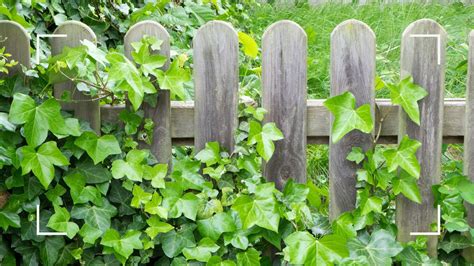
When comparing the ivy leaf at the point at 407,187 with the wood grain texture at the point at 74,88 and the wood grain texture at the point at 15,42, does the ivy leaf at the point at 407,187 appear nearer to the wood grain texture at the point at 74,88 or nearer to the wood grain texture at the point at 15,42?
the wood grain texture at the point at 74,88

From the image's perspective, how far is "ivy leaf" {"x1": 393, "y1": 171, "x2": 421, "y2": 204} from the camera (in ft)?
8.29

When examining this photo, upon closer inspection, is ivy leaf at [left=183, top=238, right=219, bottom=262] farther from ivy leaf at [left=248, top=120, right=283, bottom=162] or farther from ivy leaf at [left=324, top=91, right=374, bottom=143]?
ivy leaf at [left=324, top=91, right=374, bottom=143]

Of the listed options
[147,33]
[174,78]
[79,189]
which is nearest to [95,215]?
A: [79,189]

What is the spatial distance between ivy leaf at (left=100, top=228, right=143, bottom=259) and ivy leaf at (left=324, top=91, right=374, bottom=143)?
75 cm

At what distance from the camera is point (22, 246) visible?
8.41ft

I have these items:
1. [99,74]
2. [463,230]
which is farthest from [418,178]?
[99,74]

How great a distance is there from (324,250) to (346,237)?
0.50 ft

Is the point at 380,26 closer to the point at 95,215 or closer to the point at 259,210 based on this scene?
the point at 259,210

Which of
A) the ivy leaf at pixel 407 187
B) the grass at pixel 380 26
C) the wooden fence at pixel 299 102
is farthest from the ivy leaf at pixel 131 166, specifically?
the grass at pixel 380 26

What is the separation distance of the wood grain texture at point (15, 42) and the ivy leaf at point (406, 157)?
128 centimetres

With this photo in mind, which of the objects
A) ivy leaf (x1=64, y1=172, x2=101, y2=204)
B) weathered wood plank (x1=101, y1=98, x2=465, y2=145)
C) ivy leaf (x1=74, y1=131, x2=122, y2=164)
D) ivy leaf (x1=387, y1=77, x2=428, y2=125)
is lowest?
ivy leaf (x1=64, y1=172, x2=101, y2=204)

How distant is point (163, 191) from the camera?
255 cm

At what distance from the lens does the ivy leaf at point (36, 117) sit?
93.0 inches

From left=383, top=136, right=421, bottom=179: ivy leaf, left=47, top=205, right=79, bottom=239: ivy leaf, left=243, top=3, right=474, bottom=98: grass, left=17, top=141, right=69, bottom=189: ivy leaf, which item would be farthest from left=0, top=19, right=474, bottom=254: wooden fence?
left=243, top=3, right=474, bottom=98: grass
